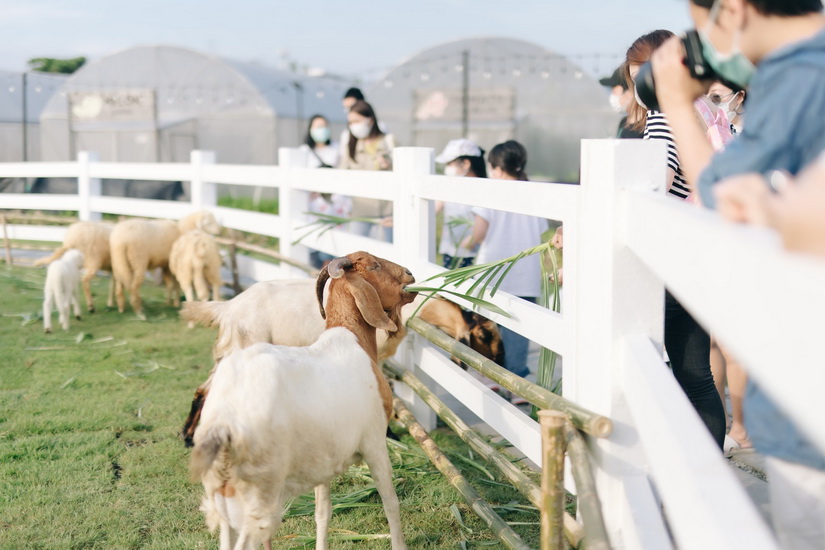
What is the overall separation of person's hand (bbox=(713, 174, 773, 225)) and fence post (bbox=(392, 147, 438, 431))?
339 cm

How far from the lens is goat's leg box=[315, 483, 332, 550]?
3.35m

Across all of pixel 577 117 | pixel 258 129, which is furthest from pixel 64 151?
pixel 577 117

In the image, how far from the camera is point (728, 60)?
159 centimetres

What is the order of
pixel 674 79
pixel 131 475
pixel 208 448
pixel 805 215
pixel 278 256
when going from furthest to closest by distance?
pixel 278 256 → pixel 131 475 → pixel 208 448 → pixel 674 79 → pixel 805 215

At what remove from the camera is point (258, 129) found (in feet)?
74.3

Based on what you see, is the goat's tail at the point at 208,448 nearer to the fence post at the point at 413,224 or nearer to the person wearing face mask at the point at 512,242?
the fence post at the point at 413,224

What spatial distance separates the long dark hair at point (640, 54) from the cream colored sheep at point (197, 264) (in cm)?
535

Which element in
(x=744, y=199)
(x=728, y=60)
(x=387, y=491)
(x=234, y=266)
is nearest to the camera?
(x=744, y=199)

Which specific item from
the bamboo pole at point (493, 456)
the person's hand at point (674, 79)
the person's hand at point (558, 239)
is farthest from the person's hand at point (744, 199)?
the person's hand at point (558, 239)

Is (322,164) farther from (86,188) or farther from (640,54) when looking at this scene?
(640,54)

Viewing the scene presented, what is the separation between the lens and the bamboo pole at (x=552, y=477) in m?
2.43

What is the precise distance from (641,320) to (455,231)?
4688mm

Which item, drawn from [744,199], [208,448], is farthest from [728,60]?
[208,448]

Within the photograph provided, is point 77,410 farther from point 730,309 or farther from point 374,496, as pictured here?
point 730,309
